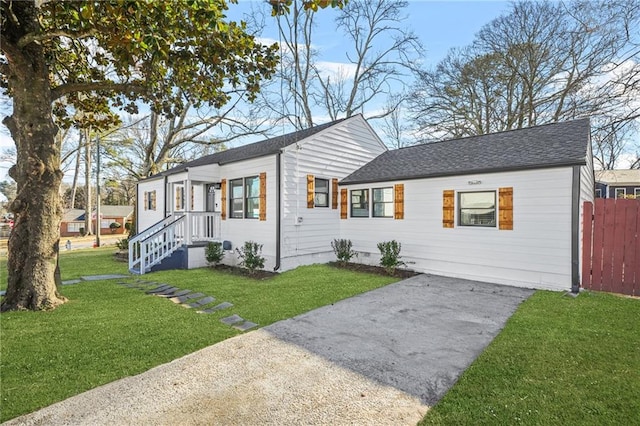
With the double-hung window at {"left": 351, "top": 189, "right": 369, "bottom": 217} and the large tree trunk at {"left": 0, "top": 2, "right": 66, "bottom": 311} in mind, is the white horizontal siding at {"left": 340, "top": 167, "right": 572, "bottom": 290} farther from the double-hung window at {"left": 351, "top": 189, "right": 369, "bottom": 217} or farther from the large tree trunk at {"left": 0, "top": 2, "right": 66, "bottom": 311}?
the large tree trunk at {"left": 0, "top": 2, "right": 66, "bottom": 311}

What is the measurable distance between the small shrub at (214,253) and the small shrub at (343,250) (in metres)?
3.79

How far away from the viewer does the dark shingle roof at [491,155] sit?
287 inches

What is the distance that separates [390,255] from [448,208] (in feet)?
6.78

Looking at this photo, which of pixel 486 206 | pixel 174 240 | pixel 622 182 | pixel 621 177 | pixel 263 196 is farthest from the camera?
pixel 621 177

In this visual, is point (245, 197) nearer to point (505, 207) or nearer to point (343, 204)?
point (343, 204)

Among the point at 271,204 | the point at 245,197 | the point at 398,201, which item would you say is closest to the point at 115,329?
the point at 271,204

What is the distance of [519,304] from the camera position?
19.6 ft

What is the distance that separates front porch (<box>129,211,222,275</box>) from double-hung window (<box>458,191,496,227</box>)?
7850 mm

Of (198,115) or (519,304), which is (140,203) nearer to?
(198,115)

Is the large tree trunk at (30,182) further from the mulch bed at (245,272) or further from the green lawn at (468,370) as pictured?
the mulch bed at (245,272)

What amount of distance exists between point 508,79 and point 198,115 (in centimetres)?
1855

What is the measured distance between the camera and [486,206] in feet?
26.7

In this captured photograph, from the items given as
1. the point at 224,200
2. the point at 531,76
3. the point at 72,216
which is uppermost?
the point at 531,76

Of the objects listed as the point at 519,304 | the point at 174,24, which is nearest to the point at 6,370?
the point at 174,24
